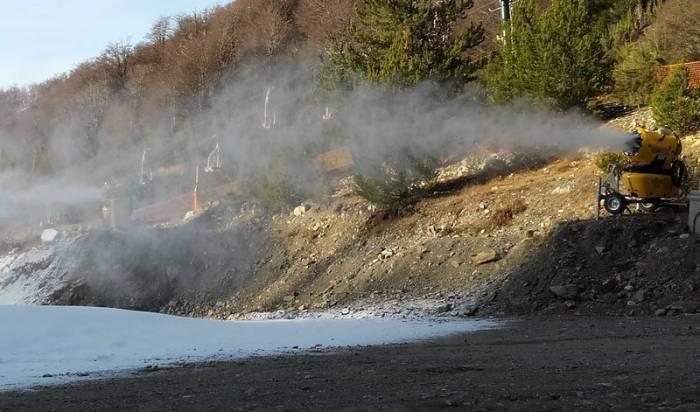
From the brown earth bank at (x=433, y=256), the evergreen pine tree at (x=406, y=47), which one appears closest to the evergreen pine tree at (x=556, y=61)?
the evergreen pine tree at (x=406, y=47)

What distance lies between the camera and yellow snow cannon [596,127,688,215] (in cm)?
1673

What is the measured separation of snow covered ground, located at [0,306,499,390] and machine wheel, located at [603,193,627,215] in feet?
18.6

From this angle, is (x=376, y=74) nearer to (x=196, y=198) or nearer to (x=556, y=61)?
(x=556, y=61)

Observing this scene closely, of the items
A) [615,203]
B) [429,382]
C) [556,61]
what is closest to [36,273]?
[556,61]

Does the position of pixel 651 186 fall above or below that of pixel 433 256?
above

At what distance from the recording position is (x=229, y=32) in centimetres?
7019

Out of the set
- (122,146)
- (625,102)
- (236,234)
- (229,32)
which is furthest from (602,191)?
(229,32)

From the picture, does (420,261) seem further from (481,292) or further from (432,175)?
(432,175)

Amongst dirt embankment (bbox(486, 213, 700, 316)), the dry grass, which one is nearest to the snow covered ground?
dirt embankment (bbox(486, 213, 700, 316))

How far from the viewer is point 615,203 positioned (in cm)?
1723

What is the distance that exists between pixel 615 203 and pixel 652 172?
101 centimetres

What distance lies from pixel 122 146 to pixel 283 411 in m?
51.5

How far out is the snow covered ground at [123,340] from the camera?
30.2 ft

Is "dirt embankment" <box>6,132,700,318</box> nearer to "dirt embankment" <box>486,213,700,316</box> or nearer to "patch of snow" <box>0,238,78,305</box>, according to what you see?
"dirt embankment" <box>486,213,700,316</box>
